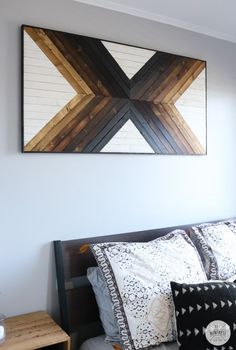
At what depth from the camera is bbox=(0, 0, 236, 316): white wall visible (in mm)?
1768

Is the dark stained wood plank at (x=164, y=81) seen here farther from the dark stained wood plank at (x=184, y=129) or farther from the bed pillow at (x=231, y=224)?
the bed pillow at (x=231, y=224)

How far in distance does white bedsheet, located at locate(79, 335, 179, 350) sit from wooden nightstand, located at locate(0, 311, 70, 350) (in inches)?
8.7

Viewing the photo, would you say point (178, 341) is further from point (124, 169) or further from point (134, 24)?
point (134, 24)

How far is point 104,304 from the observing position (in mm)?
1792

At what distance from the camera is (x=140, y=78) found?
2.15m

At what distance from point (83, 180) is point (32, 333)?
84 centimetres

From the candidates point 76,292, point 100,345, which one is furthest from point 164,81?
point 100,345

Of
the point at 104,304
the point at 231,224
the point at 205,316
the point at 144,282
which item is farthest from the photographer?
the point at 231,224

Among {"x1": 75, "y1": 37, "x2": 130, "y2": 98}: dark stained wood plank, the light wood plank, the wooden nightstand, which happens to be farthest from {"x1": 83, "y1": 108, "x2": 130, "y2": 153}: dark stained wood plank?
the wooden nightstand

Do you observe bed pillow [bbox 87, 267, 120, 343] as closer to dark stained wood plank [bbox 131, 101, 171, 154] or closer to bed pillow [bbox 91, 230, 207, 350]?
bed pillow [bbox 91, 230, 207, 350]

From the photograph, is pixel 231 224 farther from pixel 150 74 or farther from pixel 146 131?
pixel 150 74

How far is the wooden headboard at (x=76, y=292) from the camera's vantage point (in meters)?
1.82

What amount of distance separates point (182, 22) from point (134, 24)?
0.38 metres

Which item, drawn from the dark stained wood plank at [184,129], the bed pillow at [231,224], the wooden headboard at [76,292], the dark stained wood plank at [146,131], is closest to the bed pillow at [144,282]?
the wooden headboard at [76,292]
